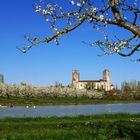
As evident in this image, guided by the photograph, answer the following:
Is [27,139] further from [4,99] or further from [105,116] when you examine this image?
[4,99]

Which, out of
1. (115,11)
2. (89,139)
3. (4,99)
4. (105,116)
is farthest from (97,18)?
(4,99)

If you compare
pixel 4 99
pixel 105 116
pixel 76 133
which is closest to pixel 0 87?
pixel 4 99

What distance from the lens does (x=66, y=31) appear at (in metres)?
20.1

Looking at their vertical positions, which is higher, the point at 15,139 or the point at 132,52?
the point at 132,52

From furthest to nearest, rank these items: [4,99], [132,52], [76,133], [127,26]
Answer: [4,99] → [76,133] → [132,52] → [127,26]

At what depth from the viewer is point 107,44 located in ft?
70.1

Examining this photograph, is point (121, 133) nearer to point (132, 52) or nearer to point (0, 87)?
point (132, 52)

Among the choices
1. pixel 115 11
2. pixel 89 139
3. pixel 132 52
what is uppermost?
pixel 115 11

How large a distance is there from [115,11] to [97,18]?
2.73 feet

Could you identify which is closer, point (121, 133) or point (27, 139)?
point (27, 139)

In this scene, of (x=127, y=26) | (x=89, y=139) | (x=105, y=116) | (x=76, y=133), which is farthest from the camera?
(x=105, y=116)

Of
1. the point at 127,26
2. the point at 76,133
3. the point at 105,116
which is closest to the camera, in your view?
the point at 127,26

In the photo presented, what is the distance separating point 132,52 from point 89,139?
205 inches

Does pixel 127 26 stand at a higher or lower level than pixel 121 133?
higher
